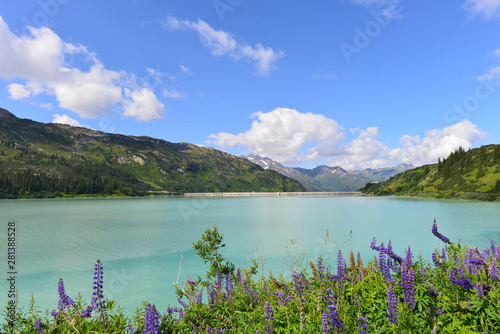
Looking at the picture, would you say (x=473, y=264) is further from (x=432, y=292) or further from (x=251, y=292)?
(x=251, y=292)

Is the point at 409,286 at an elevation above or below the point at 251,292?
above

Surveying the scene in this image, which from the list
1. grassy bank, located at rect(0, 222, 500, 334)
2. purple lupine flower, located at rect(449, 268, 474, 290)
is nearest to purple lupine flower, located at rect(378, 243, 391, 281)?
grassy bank, located at rect(0, 222, 500, 334)

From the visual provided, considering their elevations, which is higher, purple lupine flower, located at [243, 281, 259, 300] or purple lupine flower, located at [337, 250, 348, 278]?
purple lupine flower, located at [337, 250, 348, 278]

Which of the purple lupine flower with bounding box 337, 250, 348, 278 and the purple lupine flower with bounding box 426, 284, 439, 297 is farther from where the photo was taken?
the purple lupine flower with bounding box 337, 250, 348, 278

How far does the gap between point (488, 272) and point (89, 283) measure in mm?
25899

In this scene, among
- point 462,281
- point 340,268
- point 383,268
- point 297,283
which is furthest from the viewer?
point 340,268

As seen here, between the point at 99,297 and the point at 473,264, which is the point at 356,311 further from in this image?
the point at 99,297

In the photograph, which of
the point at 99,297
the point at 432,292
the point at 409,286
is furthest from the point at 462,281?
the point at 99,297

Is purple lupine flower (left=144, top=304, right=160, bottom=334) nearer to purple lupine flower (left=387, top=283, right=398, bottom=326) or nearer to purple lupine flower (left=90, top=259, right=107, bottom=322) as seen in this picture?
purple lupine flower (left=90, top=259, right=107, bottom=322)

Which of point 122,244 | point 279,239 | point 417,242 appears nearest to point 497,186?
point 417,242

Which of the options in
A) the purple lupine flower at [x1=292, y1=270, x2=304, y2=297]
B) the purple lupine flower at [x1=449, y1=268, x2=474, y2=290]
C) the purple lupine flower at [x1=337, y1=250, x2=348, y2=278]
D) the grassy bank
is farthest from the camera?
the purple lupine flower at [x1=337, y1=250, x2=348, y2=278]

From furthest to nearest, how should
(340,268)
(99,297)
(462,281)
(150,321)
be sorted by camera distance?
1. (340,268)
2. (462,281)
3. (99,297)
4. (150,321)

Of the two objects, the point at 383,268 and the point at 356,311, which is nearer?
the point at 356,311

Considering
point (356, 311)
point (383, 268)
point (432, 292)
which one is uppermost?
point (383, 268)
